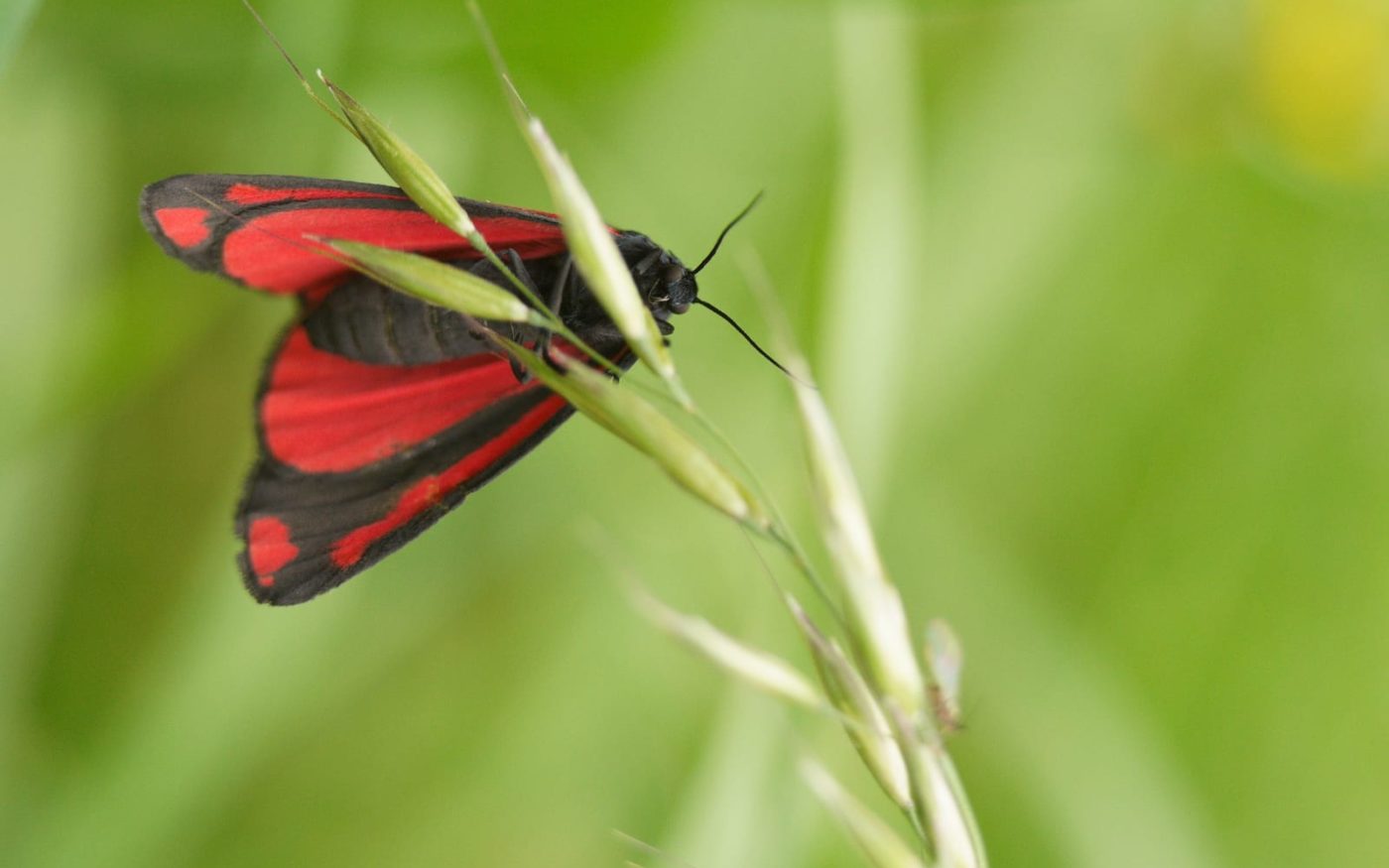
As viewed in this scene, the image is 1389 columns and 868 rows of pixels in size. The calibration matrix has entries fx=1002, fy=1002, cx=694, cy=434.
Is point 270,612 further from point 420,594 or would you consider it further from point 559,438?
point 559,438

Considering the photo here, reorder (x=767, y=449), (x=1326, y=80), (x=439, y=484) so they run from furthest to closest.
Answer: (x=1326, y=80), (x=767, y=449), (x=439, y=484)

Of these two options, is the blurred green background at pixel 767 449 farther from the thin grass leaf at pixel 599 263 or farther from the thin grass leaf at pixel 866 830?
the thin grass leaf at pixel 599 263

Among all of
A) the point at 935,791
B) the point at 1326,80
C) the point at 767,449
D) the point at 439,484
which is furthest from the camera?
the point at 1326,80

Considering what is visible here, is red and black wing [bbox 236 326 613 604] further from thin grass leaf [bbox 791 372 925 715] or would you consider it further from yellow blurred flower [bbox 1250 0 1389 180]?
yellow blurred flower [bbox 1250 0 1389 180]

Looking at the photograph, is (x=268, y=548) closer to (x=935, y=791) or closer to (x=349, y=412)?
(x=349, y=412)

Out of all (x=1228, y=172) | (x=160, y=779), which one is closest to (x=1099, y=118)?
(x=1228, y=172)

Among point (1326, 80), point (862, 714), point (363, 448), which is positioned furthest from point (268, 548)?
point (1326, 80)

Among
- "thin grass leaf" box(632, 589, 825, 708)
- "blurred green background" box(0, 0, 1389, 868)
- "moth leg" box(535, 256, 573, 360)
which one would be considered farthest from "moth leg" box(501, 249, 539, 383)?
"blurred green background" box(0, 0, 1389, 868)
